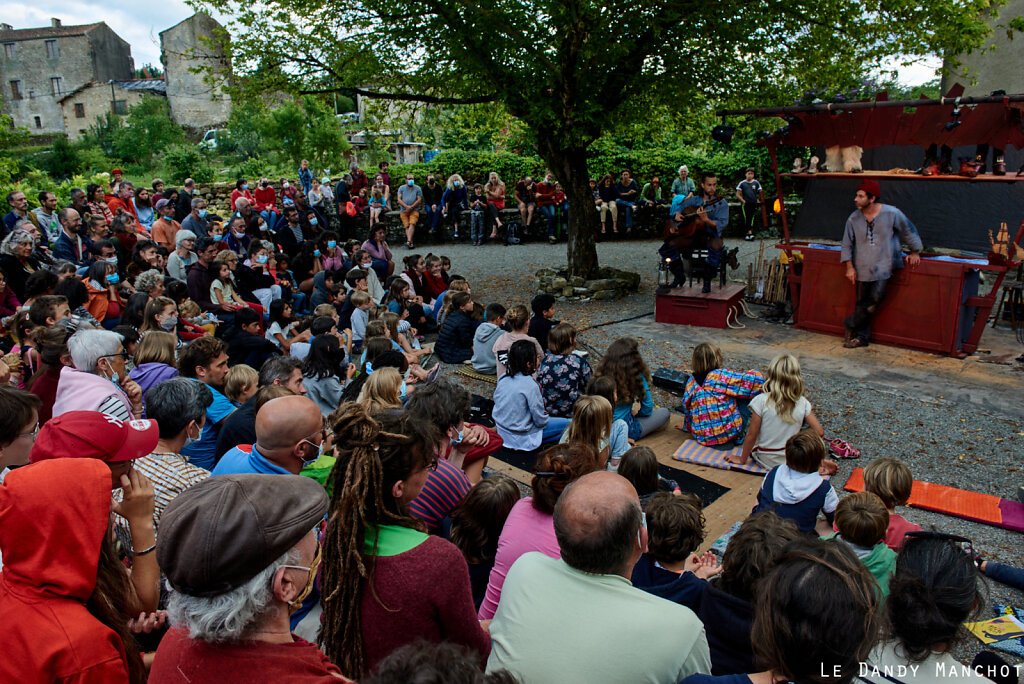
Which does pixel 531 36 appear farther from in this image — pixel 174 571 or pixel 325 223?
pixel 174 571

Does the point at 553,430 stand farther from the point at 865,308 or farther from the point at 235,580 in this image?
the point at 865,308

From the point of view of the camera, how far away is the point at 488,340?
7.39m

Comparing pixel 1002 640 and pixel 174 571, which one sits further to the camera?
pixel 1002 640

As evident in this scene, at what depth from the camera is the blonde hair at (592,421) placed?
4348 mm

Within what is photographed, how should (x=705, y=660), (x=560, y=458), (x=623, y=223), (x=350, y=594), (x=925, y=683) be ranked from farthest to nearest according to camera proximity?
(x=623, y=223) < (x=560, y=458) < (x=925, y=683) < (x=350, y=594) < (x=705, y=660)

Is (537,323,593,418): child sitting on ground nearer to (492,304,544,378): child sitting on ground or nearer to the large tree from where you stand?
(492,304,544,378): child sitting on ground

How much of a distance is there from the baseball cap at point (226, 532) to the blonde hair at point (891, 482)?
10.7ft

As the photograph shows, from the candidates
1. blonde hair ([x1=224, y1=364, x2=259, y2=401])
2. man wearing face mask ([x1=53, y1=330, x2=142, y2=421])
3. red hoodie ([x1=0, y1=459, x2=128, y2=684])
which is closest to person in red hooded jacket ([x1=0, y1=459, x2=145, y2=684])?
red hoodie ([x1=0, y1=459, x2=128, y2=684])

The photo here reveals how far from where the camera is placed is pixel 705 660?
1.82 meters

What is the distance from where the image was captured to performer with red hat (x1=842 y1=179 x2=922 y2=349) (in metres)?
7.86

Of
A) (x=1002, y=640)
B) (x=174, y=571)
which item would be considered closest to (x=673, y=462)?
(x=1002, y=640)

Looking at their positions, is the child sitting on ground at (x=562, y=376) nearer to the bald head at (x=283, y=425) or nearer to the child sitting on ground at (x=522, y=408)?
the child sitting on ground at (x=522, y=408)

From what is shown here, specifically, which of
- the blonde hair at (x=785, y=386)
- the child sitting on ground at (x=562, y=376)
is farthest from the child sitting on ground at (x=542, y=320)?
the blonde hair at (x=785, y=386)

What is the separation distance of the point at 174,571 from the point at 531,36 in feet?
30.7
